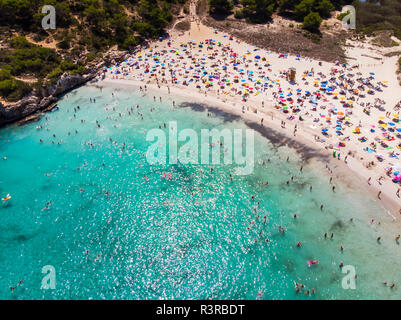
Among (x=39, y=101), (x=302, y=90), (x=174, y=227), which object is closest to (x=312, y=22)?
(x=302, y=90)

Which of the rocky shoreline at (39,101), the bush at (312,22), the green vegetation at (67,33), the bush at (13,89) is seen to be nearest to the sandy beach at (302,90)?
the rocky shoreline at (39,101)

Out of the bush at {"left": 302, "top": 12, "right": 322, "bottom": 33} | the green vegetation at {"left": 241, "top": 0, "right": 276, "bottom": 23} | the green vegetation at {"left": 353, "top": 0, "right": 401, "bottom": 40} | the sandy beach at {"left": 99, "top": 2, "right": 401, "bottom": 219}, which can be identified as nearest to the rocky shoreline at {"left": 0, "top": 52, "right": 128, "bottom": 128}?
the sandy beach at {"left": 99, "top": 2, "right": 401, "bottom": 219}

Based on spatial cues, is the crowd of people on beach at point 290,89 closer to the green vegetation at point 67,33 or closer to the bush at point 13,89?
the green vegetation at point 67,33

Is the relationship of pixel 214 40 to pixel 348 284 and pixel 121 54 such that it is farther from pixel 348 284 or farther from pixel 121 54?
pixel 348 284

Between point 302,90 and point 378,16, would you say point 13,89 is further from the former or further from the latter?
point 378,16

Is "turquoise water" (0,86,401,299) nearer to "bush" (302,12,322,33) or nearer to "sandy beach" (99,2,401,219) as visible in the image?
"sandy beach" (99,2,401,219)
